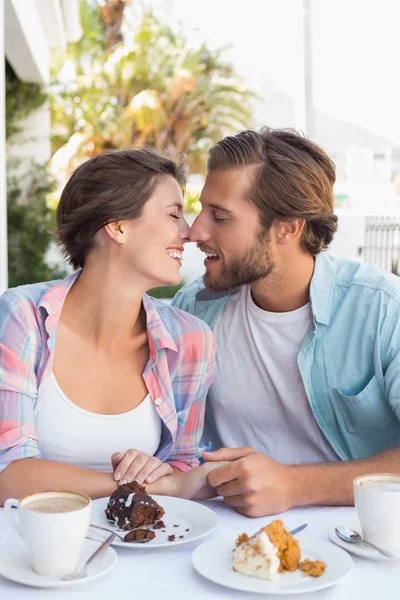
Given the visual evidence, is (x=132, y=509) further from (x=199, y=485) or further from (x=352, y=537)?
(x=352, y=537)

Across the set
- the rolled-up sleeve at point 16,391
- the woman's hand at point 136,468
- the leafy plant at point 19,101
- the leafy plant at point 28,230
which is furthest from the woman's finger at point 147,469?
the leafy plant at point 19,101

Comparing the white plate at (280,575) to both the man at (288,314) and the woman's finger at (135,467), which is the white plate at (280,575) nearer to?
the woman's finger at (135,467)

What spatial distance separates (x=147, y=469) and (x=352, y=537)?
580 millimetres

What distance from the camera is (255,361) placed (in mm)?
2482

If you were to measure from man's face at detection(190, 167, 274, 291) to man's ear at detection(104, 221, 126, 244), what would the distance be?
0.31m

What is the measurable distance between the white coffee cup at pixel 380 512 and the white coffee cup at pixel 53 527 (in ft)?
1.57

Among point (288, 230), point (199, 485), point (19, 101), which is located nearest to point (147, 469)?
point (199, 485)

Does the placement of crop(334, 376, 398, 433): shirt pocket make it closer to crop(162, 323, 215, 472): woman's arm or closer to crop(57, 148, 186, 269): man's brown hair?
crop(162, 323, 215, 472): woman's arm

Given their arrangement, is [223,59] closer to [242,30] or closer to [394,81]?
[394,81]

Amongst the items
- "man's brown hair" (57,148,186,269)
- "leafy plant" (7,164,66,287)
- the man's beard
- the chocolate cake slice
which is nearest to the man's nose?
the man's beard

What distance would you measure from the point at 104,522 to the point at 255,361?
0.99 meters

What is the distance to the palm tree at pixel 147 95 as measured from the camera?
17.4 meters

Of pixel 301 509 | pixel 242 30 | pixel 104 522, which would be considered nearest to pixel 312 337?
pixel 301 509

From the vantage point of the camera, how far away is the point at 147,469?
1896 mm
